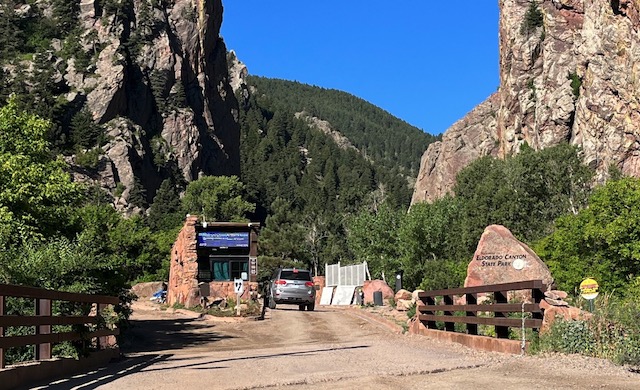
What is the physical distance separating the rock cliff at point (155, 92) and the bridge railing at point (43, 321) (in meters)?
107

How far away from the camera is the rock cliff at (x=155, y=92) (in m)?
126

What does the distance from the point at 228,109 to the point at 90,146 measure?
44011 millimetres

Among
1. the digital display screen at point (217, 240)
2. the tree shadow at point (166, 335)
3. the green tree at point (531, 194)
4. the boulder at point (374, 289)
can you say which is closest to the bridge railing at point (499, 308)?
the tree shadow at point (166, 335)

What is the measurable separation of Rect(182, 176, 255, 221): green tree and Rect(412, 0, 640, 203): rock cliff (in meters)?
39.9

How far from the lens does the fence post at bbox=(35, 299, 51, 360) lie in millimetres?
10477

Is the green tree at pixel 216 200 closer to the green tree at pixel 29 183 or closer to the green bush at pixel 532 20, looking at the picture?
the green bush at pixel 532 20

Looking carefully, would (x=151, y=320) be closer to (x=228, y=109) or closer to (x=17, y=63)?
(x=17, y=63)

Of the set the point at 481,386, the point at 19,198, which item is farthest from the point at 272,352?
the point at 19,198

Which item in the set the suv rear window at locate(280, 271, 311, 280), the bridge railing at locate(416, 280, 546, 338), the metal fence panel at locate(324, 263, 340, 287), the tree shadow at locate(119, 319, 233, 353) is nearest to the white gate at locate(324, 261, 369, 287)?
the metal fence panel at locate(324, 263, 340, 287)

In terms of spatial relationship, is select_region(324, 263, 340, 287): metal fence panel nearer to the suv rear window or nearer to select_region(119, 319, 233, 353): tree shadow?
the suv rear window

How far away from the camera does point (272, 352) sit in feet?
51.0

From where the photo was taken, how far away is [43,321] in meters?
10.2

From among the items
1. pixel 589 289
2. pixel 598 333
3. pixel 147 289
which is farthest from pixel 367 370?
pixel 147 289

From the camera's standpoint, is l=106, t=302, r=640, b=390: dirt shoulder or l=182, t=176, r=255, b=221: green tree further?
l=182, t=176, r=255, b=221: green tree
